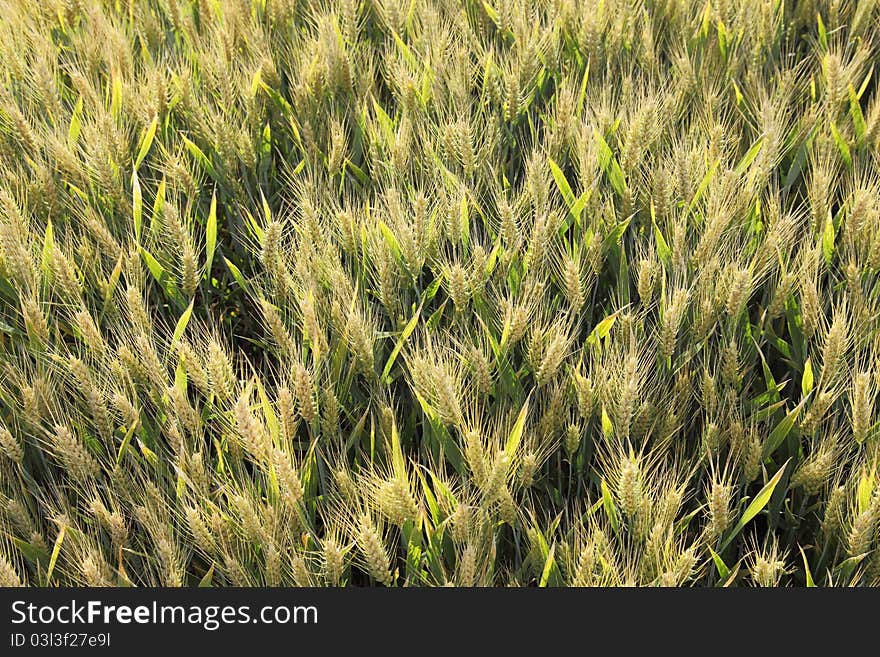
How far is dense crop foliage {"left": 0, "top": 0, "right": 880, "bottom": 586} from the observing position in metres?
1.21

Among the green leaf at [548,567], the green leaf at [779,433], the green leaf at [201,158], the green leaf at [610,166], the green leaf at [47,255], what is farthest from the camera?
the green leaf at [201,158]

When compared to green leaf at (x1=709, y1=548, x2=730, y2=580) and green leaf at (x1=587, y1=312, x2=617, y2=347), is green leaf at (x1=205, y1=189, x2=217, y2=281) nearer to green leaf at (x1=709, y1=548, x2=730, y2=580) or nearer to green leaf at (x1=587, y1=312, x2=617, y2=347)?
green leaf at (x1=587, y1=312, x2=617, y2=347)

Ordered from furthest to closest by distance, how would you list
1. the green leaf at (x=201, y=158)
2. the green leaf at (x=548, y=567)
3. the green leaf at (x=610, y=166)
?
the green leaf at (x=201, y=158)
the green leaf at (x=610, y=166)
the green leaf at (x=548, y=567)

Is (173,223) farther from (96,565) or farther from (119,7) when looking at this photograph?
(119,7)

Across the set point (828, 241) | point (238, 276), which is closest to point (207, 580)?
point (238, 276)

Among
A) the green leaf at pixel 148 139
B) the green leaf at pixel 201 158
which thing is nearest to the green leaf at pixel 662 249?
the green leaf at pixel 201 158

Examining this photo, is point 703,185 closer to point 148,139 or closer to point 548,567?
point 548,567

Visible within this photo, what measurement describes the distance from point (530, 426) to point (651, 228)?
43 centimetres

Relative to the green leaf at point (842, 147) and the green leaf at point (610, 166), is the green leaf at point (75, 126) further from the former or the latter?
the green leaf at point (842, 147)

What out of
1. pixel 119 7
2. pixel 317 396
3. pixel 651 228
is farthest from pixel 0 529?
pixel 119 7

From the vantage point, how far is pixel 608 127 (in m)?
1.65

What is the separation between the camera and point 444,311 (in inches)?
58.6

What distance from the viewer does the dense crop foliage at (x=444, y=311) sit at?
3.95 ft

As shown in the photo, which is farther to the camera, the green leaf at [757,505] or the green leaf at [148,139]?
the green leaf at [148,139]
